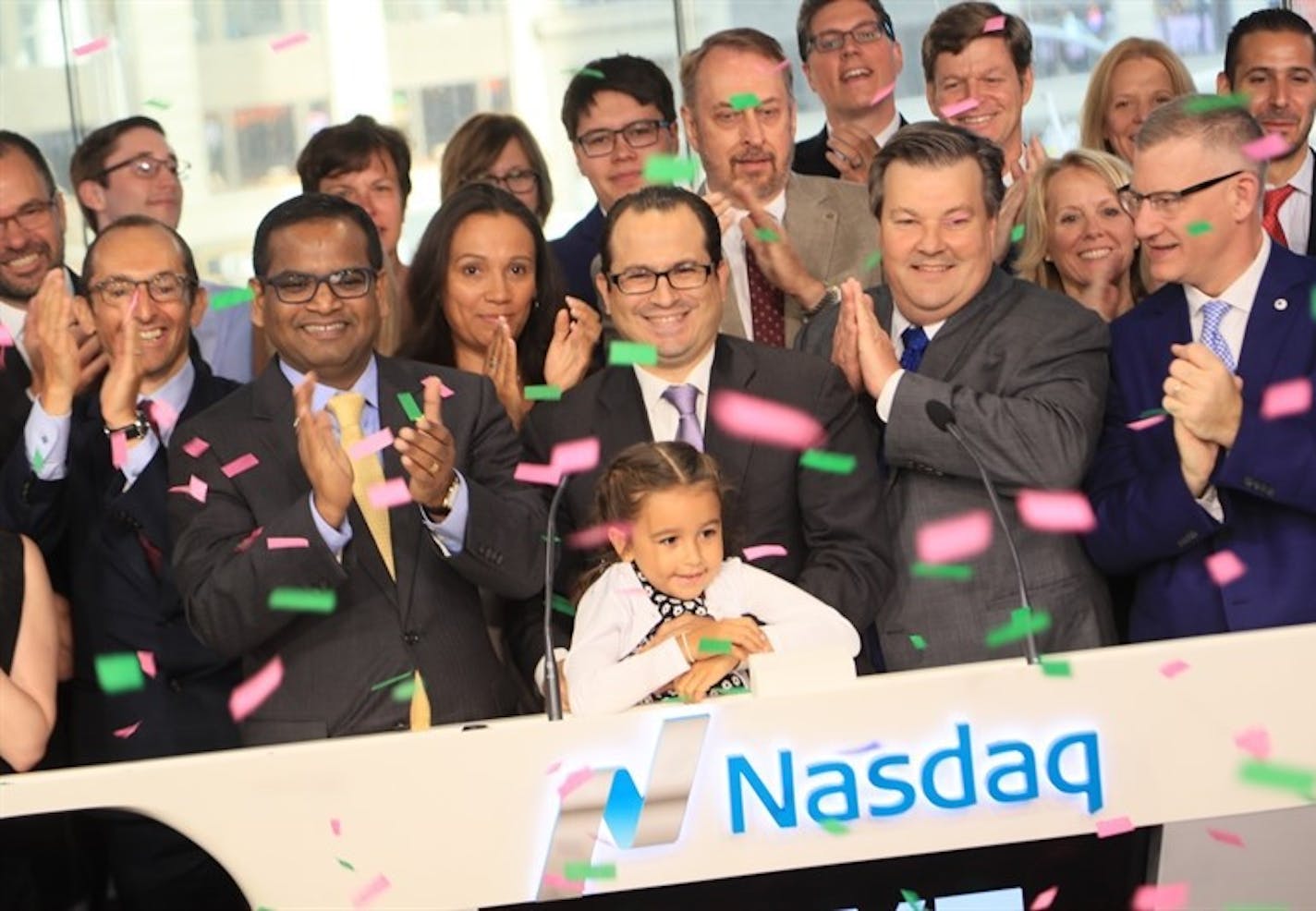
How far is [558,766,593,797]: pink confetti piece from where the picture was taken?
2.96 metres

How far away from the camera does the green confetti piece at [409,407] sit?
3918 mm

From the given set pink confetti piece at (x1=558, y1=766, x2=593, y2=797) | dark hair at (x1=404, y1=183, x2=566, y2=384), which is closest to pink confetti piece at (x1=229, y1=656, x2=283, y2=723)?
dark hair at (x1=404, y1=183, x2=566, y2=384)

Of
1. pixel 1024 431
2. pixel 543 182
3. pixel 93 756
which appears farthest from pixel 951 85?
pixel 93 756

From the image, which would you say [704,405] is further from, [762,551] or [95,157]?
[95,157]

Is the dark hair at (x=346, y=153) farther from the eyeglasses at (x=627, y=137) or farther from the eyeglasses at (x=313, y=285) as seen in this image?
the eyeglasses at (x=313, y=285)

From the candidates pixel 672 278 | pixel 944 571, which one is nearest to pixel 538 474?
pixel 672 278

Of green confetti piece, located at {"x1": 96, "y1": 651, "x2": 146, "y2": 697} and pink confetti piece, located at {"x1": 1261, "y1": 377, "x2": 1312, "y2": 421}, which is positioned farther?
green confetti piece, located at {"x1": 96, "y1": 651, "x2": 146, "y2": 697}

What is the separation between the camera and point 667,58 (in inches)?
274

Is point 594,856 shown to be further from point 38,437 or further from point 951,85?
point 951,85

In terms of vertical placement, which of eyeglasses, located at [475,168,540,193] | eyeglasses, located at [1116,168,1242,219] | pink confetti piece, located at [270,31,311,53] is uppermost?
pink confetti piece, located at [270,31,311,53]

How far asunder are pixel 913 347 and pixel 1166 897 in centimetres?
129

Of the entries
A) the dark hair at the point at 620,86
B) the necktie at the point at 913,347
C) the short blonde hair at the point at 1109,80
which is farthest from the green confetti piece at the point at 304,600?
the short blonde hair at the point at 1109,80

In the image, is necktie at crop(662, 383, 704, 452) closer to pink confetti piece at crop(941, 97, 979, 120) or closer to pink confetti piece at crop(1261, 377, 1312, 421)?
pink confetti piece at crop(1261, 377, 1312, 421)

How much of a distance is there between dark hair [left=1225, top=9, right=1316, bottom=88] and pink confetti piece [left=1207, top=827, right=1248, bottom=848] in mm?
2726
